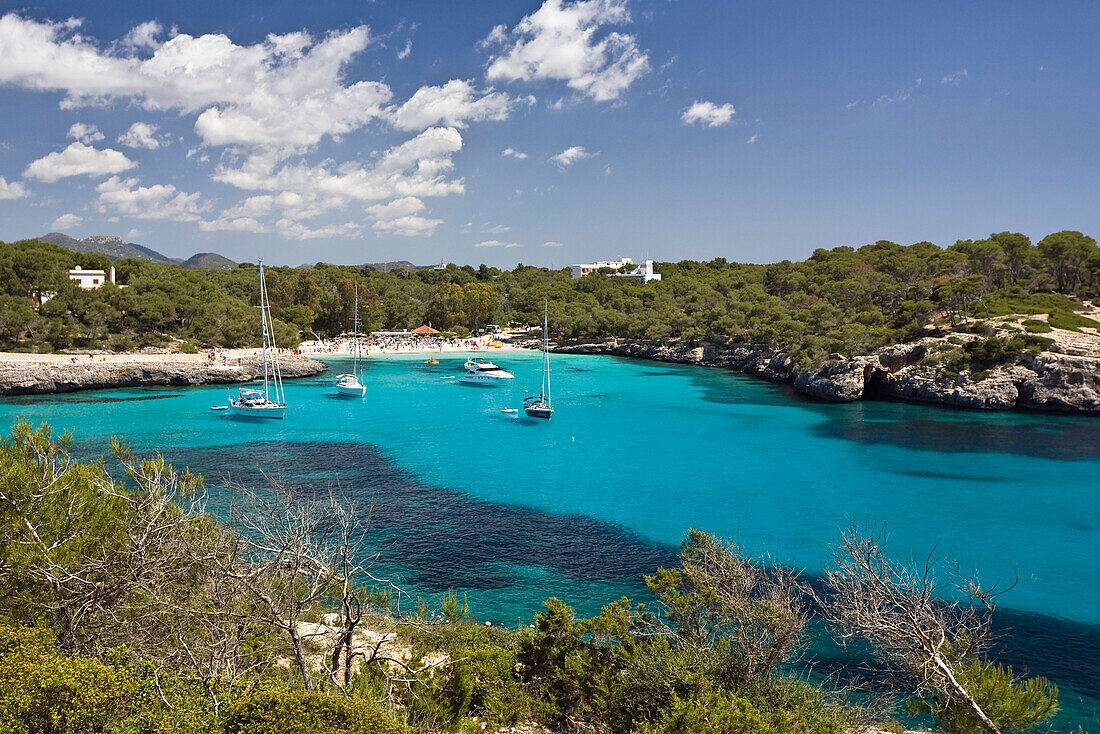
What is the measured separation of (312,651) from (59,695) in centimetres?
556

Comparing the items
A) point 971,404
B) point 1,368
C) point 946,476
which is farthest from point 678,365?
point 1,368

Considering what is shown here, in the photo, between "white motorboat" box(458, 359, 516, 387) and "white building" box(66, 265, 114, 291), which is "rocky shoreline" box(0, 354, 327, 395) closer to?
"white motorboat" box(458, 359, 516, 387)

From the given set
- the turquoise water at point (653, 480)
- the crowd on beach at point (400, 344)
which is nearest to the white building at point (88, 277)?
the crowd on beach at point (400, 344)

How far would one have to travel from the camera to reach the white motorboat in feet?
188

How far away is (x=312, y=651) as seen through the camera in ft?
38.1

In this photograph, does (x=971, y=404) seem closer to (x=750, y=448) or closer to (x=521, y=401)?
(x=750, y=448)

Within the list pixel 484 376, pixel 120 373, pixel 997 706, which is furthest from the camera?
pixel 484 376

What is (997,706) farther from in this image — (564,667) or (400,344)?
(400,344)

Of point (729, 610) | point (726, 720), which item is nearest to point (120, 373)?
point (729, 610)

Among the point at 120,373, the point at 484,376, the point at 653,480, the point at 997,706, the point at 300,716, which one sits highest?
the point at 120,373

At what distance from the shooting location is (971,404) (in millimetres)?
44125

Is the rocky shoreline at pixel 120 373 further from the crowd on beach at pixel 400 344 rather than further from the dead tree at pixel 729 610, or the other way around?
the dead tree at pixel 729 610

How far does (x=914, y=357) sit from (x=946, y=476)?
2450cm

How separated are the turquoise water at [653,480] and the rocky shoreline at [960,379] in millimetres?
2169
